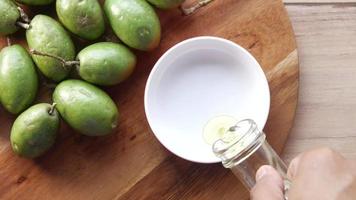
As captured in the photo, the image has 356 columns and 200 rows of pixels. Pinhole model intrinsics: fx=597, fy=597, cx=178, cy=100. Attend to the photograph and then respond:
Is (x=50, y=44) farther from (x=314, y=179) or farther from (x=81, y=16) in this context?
(x=314, y=179)

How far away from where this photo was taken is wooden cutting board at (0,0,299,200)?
1173mm

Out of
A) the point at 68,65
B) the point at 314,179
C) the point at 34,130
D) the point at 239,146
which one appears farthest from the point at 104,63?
the point at 314,179

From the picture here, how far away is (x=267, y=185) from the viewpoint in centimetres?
86

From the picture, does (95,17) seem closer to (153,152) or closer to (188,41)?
(188,41)

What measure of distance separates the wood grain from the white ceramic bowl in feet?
0.42

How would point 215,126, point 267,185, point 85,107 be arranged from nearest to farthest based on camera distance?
point 267,185, point 85,107, point 215,126

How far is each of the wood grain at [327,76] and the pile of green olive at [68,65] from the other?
1.02ft

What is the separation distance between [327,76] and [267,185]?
0.47 metres

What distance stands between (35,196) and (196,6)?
19.3 inches

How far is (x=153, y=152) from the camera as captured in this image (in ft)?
3.89

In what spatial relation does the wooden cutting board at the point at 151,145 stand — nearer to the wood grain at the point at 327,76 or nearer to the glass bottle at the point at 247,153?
the wood grain at the point at 327,76

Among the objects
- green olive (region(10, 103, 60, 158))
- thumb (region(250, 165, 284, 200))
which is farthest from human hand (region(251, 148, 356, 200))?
green olive (region(10, 103, 60, 158))

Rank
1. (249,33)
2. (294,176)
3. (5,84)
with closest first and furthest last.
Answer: (294,176)
(5,84)
(249,33)

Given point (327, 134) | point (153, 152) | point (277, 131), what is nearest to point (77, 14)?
point (153, 152)
